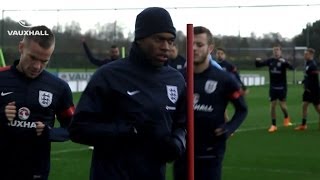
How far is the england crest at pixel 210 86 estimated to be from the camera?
7.29 meters

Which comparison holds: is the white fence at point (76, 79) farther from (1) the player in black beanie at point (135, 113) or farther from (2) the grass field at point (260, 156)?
(1) the player in black beanie at point (135, 113)

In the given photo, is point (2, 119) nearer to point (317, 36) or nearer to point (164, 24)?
point (164, 24)

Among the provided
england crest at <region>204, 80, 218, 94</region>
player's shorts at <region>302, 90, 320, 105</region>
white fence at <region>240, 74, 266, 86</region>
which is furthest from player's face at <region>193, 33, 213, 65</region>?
white fence at <region>240, 74, 266, 86</region>

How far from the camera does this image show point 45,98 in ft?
20.5

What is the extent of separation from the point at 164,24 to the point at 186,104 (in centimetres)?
53

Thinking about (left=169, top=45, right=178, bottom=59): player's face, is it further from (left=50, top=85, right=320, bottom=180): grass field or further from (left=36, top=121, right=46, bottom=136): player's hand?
(left=50, top=85, right=320, bottom=180): grass field

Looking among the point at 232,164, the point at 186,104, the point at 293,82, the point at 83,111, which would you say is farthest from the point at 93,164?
the point at 293,82

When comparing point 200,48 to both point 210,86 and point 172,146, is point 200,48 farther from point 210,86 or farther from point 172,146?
point 172,146

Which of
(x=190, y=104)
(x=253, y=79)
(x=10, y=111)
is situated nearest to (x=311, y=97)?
(x=10, y=111)

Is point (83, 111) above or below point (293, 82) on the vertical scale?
above

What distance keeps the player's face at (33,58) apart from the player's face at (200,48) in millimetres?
1621

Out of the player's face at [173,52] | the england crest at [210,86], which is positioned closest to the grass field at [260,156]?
the player's face at [173,52]

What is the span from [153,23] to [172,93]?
464mm

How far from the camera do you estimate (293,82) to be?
47156 mm
